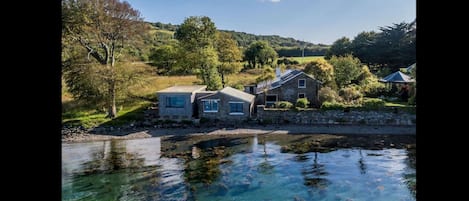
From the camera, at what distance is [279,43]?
1602 inches

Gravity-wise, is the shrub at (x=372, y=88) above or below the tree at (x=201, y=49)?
below

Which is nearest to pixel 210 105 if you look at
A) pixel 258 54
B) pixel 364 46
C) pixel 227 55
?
pixel 227 55

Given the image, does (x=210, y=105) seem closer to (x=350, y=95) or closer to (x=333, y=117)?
(x=333, y=117)

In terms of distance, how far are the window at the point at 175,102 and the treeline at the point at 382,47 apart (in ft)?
46.4

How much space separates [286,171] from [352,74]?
11.4 m

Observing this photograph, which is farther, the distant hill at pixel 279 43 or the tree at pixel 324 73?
the distant hill at pixel 279 43

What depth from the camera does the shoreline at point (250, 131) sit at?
49.2ft

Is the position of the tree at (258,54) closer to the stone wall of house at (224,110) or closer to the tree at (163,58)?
the tree at (163,58)

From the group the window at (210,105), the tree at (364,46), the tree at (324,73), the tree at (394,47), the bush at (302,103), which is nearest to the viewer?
the window at (210,105)

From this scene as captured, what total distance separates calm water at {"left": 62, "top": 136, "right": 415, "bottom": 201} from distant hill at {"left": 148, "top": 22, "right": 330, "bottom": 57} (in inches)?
779

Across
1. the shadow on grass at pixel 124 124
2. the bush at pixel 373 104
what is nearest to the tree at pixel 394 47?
the bush at pixel 373 104

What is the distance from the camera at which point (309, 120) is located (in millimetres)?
16438
